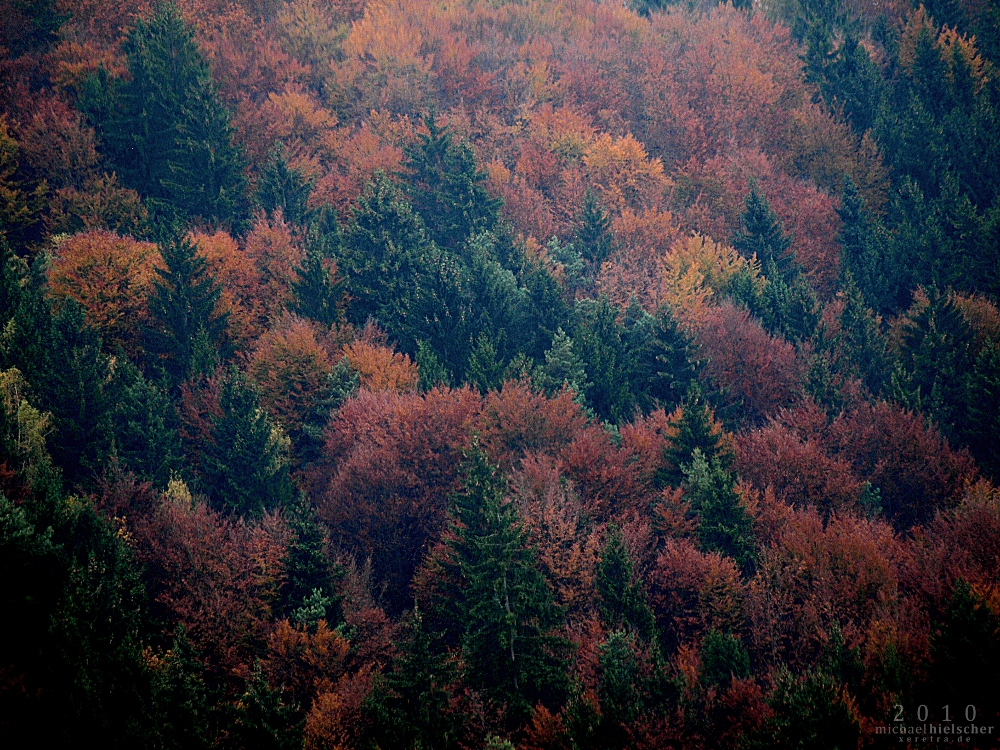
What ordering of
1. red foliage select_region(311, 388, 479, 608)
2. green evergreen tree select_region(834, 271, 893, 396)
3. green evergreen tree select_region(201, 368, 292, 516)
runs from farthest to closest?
1. green evergreen tree select_region(834, 271, 893, 396)
2. green evergreen tree select_region(201, 368, 292, 516)
3. red foliage select_region(311, 388, 479, 608)

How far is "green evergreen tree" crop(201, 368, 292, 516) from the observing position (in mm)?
39406

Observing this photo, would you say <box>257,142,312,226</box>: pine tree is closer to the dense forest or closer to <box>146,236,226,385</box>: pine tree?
the dense forest

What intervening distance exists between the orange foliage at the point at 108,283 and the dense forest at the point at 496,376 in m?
0.30

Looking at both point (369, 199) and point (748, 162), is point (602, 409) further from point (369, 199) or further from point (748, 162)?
point (748, 162)

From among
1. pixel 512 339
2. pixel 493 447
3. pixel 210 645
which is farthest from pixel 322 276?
pixel 210 645

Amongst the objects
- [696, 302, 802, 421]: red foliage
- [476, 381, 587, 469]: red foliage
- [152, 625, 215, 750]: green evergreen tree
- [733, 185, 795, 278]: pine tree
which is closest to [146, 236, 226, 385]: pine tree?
[476, 381, 587, 469]: red foliage

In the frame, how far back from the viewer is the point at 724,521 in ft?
118

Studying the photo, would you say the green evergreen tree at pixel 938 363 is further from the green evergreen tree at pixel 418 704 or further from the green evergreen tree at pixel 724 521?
the green evergreen tree at pixel 418 704

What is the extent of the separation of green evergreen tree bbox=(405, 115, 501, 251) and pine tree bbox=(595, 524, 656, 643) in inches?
1138

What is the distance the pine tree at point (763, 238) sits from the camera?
60.3 m

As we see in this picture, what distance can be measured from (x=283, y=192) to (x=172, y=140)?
27.2 ft

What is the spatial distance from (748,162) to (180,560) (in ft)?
173

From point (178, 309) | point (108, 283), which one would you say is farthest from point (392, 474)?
point (108, 283)

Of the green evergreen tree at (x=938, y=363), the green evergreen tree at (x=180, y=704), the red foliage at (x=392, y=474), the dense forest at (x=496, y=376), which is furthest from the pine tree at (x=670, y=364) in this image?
the green evergreen tree at (x=180, y=704)
